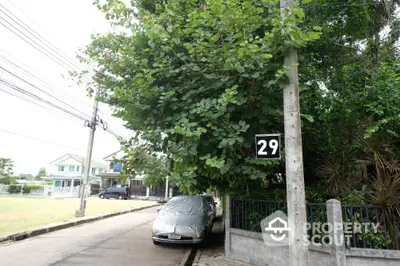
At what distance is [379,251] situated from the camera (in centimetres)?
419

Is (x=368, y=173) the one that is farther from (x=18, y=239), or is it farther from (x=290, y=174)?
(x=18, y=239)

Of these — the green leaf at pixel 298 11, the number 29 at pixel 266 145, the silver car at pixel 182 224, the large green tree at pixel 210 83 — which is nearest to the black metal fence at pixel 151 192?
the silver car at pixel 182 224

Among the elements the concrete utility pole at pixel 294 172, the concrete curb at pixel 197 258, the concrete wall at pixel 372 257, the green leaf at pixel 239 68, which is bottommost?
the concrete curb at pixel 197 258

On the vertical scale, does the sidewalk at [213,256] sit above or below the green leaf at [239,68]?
below

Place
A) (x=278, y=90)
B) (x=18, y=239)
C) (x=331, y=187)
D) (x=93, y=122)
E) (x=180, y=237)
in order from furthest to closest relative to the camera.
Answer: (x=93, y=122) → (x=18, y=239) → (x=180, y=237) → (x=331, y=187) → (x=278, y=90)

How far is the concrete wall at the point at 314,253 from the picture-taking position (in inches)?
166

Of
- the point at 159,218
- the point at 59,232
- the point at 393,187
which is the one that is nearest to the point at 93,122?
the point at 59,232

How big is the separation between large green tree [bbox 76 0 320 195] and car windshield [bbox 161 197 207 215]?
4.24 meters

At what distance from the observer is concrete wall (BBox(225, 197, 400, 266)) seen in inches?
166

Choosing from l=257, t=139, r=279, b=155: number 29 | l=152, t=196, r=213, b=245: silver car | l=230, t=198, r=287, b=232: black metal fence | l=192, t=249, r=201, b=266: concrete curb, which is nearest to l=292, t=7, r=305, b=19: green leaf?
l=257, t=139, r=279, b=155: number 29

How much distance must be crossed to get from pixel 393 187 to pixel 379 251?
103 centimetres

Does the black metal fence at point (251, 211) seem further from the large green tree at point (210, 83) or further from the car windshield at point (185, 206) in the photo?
the car windshield at point (185, 206)

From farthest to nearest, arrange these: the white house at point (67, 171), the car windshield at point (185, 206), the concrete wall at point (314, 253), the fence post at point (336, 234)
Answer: the white house at point (67, 171) → the car windshield at point (185, 206) → the fence post at point (336, 234) → the concrete wall at point (314, 253)

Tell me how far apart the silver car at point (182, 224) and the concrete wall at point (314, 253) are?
60.2 inches
